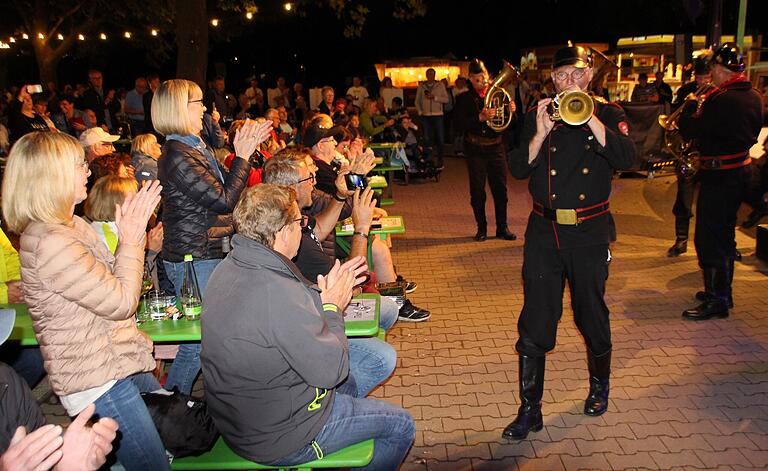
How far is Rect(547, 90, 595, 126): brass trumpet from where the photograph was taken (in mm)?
3693

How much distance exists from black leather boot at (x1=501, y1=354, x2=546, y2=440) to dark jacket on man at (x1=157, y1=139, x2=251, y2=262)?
223 centimetres

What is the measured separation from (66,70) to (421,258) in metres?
34.7

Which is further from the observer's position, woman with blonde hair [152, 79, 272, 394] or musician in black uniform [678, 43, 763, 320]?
musician in black uniform [678, 43, 763, 320]

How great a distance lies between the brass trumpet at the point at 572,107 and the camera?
369 centimetres

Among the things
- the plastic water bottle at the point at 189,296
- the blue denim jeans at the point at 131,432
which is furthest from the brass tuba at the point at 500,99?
the blue denim jeans at the point at 131,432

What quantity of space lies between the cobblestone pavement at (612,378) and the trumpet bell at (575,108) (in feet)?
6.49

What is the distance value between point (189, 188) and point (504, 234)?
17.6 feet

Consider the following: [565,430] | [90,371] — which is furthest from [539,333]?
[90,371]

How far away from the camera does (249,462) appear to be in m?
3.09

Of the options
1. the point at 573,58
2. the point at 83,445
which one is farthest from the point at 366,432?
the point at 573,58

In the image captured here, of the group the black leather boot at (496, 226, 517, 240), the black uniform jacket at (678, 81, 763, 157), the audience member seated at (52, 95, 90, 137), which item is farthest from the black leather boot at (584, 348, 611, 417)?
the audience member seated at (52, 95, 90, 137)

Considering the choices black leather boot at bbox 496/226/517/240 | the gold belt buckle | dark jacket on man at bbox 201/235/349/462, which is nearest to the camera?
dark jacket on man at bbox 201/235/349/462

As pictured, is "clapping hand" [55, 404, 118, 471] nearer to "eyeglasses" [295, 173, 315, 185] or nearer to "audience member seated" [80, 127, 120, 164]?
"eyeglasses" [295, 173, 315, 185]

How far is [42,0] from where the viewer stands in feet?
83.0
